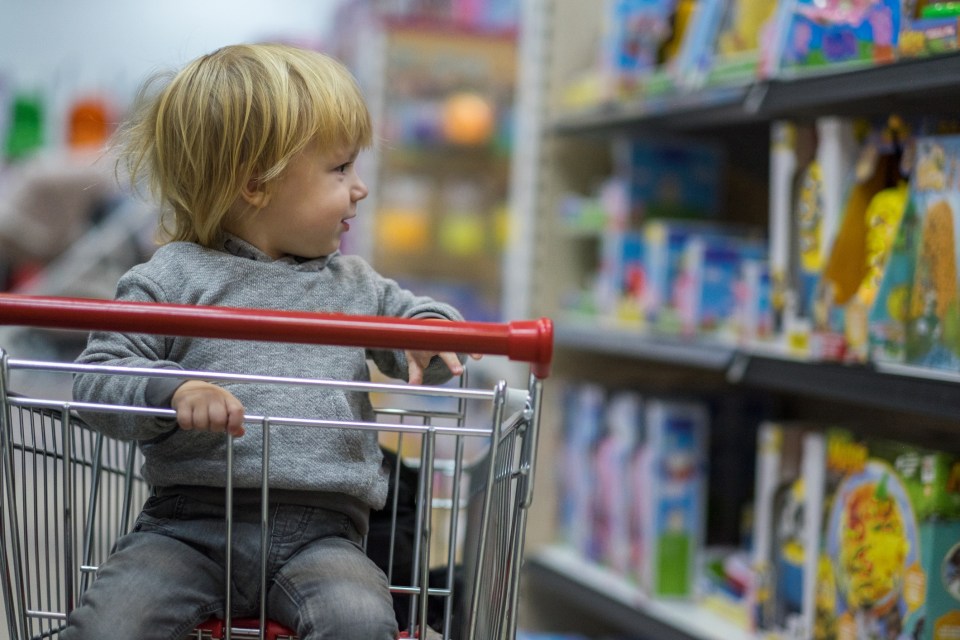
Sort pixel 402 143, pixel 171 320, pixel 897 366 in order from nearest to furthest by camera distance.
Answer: pixel 171 320
pixel 897 366
pixel 402 143

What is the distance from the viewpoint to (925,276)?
163 centimetres

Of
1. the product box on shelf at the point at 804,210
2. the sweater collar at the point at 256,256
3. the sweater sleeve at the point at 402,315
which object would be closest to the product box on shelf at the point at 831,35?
the product box on shelf at the point at 804,210

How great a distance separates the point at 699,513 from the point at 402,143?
6.63ft

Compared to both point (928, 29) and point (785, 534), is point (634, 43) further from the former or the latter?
point (785, 534)

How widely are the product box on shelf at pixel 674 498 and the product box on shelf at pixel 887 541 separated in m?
0.47

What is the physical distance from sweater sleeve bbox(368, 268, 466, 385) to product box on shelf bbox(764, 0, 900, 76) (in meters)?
0.76

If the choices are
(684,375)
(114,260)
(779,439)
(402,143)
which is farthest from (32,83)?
(779,439)

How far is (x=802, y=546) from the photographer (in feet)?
6.49

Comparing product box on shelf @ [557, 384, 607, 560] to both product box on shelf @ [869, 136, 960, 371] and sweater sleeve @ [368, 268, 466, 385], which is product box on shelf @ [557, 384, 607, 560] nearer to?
product box on shelf @ [869, 136, 960, 371]

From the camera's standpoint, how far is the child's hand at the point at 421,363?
136cm

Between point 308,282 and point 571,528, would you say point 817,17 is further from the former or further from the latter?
point 571,528

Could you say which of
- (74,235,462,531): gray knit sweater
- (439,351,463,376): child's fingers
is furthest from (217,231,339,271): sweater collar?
(439,351,463,376): child's fingers

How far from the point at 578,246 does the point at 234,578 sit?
164 cm

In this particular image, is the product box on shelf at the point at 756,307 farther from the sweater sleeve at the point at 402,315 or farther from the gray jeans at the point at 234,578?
the gray jeans at the point at 234,578
